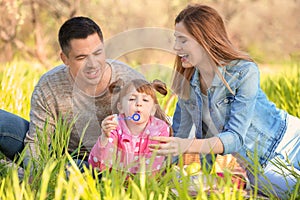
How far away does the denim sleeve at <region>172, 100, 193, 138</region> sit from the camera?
123 inches

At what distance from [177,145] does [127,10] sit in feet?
25.0

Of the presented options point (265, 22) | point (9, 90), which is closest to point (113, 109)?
point (9, 90)

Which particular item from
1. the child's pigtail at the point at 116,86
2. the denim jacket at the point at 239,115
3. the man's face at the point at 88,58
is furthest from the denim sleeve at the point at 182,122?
the man's face at the point at 88,58

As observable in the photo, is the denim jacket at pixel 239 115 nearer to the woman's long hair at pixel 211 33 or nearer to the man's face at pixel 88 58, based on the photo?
the woman's long hair at pixel 211 33

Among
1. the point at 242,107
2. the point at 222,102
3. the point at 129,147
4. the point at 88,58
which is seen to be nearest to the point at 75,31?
the point at 88,58

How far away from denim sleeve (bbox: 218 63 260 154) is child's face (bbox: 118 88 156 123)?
0.37 metres

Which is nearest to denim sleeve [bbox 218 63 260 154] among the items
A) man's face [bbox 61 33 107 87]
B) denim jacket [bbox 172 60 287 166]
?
denim jacket [bbox 172 60 287 166]

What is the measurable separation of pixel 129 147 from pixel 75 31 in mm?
736

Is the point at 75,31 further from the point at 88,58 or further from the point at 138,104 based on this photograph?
the point at 138,104

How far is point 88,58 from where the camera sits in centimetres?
302

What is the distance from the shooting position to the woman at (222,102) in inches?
109

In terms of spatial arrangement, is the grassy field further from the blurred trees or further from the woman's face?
the blurred trees

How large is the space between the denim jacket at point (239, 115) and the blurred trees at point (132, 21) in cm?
271

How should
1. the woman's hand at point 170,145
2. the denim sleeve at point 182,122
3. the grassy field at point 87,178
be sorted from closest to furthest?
the grassy field at point 87,178 < the woman's hand at point 170,145 < the denim sleeve at point 182,122
